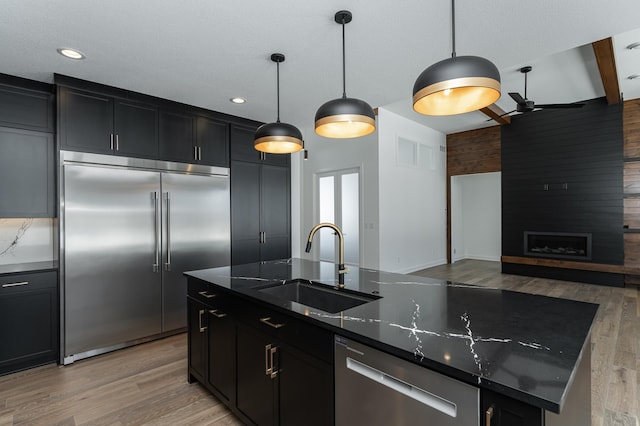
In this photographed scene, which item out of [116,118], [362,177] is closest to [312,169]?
[362,177]

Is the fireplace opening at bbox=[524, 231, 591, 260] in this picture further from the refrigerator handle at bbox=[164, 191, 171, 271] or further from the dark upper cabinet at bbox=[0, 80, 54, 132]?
the dark upper cabinet at bbox=[0, 80, 54, 132]

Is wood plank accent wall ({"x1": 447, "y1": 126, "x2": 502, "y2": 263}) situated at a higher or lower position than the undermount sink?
higher

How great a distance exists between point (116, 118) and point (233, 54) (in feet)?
5.17

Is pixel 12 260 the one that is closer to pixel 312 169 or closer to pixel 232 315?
pixel 232 315

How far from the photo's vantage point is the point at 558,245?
6.05 m

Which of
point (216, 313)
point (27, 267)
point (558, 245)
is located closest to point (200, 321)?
point (216, 313)

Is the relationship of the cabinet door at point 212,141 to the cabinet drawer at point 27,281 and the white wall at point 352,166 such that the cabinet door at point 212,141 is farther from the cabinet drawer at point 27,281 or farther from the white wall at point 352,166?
the cabinet drawer at point 27,281

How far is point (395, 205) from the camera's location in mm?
5961

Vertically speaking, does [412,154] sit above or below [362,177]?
above

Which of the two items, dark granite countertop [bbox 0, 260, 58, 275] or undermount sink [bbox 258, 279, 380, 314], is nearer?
undermount sink [bbox 258, 279, 380, 314]

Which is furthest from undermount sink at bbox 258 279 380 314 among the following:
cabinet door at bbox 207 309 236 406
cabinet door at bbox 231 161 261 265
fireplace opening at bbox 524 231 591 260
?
fireplace opening at bbox 524 231 591 260

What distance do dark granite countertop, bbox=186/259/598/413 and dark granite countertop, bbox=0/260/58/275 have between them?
2102mm

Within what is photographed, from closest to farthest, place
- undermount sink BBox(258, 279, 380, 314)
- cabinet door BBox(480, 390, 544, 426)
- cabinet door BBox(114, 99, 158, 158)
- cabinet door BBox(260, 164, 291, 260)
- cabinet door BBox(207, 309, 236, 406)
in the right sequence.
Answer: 1. cabinet door BBox(480, 390, 544, 426)
2. undermount sink BBox(258, 279, 380, 314)
3. cabinet door BBox(207, 309, 236, 406)
4. cabinet door BBox(114, 99, 158, 158)
5. cabinet door BBox(260, 164, 291, 260)

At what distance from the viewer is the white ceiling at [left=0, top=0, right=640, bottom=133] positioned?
211cm
